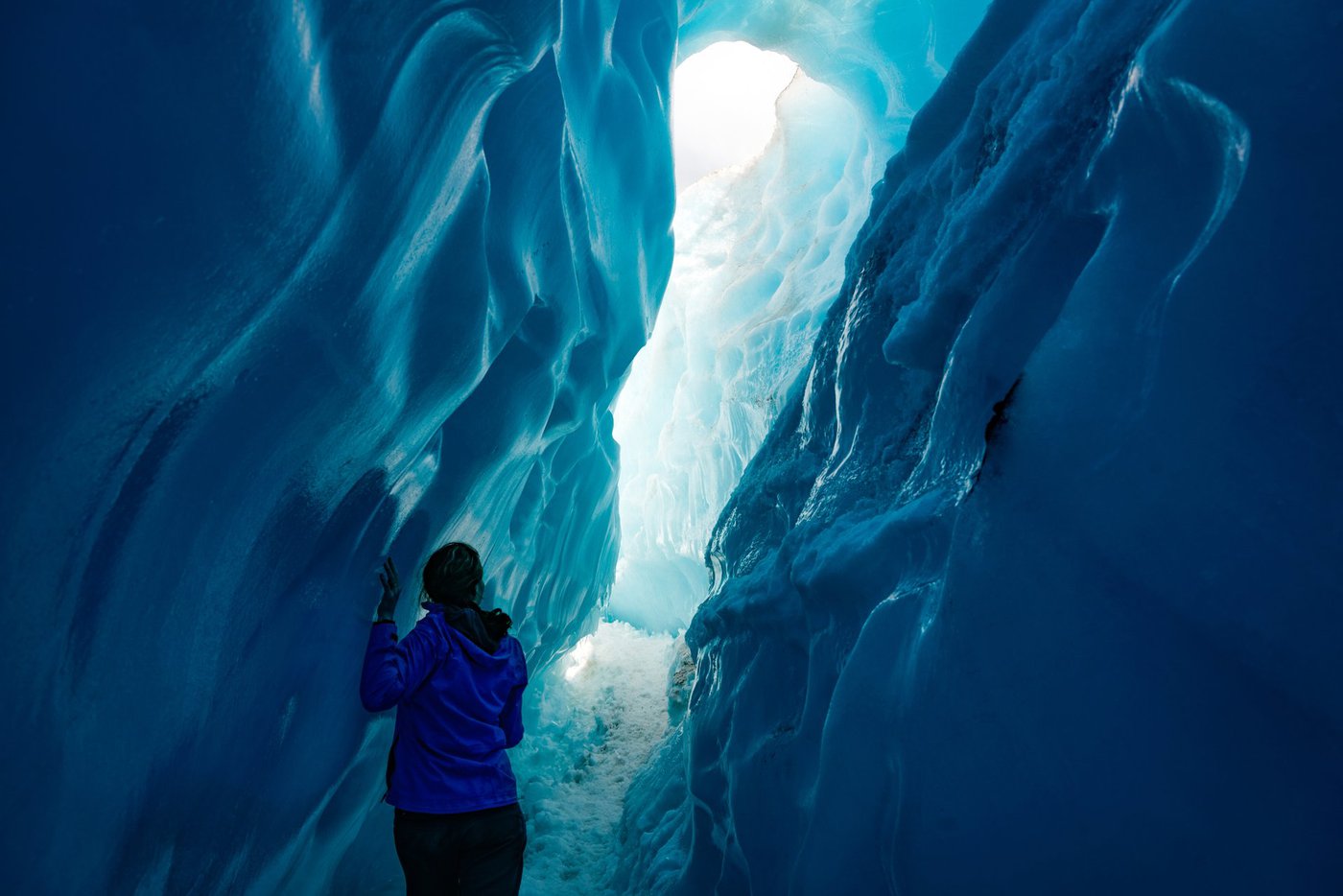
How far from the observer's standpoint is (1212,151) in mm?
1381

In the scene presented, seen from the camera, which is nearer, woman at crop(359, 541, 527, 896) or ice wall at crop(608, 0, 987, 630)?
woman at crop(359, 541, 527, 896)

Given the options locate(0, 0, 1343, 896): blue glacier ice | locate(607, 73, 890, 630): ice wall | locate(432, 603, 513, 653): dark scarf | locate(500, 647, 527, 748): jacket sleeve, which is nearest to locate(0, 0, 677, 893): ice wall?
locate(0, 0, 1343, 896): blue glacier ice

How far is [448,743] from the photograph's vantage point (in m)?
1.79

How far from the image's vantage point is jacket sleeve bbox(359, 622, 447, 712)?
1667mm

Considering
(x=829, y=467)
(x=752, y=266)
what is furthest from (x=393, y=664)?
(x=752, y=266)

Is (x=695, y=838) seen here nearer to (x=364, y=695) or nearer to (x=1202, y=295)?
(x=364, y=695)

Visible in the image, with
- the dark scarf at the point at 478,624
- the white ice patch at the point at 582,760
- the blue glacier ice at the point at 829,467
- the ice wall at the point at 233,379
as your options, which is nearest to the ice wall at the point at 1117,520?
the blue glacier ice at the point at 829,467

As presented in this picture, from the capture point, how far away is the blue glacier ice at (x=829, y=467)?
1.17 meters

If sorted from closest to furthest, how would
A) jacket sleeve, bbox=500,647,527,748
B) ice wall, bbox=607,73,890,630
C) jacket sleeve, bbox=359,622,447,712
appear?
jacket sleeve, bbox=359,622,447,712 → jacket sleeve, bbox=500,647,527,748 → ice wall, bbox=607,73,890,630

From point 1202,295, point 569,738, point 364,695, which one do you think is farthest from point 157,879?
point 569,738

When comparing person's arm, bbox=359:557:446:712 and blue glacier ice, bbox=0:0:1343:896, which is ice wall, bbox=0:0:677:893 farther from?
person's arm, bbox=359:557:446:712

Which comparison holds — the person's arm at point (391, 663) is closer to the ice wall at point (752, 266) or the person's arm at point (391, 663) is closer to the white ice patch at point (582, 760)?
the white ice patch at point (582, 760)

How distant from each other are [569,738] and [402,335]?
520 centimetres

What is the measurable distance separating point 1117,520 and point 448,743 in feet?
5.76
